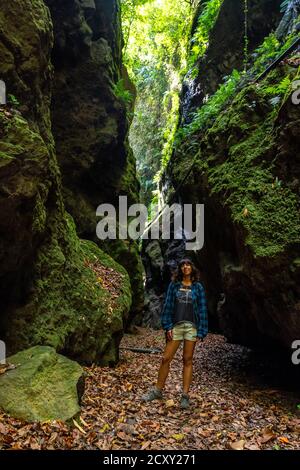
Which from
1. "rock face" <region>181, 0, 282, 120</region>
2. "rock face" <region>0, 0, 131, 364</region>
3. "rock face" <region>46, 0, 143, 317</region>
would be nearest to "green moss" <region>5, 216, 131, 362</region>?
"rock face" <region>0, 0, 131, 364</region>

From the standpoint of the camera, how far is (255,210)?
6.63m

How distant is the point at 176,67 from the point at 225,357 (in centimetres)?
1798

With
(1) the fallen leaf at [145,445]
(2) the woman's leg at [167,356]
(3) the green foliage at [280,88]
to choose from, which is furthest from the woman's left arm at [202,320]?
(3) the green foliage at [280,88]

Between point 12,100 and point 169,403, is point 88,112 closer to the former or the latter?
point 12,100

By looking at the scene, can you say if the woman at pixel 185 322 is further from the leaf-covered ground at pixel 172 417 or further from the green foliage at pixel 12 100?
the green foliage at pixel 12 100

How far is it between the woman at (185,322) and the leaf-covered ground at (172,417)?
0.41 m

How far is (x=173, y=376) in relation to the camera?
7.14 m

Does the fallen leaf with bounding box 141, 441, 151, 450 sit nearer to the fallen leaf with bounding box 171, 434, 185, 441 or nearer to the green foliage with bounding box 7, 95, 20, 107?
the fallen leaf with bounding box 171, 434, 185, 441

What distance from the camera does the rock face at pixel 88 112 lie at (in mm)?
10719

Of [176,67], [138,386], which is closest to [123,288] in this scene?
[138,386]

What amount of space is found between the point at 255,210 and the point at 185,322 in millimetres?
2613

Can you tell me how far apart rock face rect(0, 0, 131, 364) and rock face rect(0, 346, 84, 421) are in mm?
1023

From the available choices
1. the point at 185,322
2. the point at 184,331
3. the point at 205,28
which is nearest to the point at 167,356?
the point at 184,331
